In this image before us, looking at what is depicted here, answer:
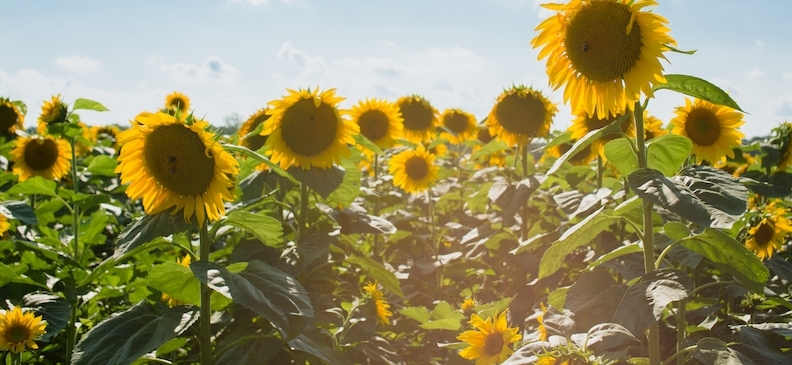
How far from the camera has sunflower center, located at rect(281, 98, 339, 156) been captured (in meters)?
2.99

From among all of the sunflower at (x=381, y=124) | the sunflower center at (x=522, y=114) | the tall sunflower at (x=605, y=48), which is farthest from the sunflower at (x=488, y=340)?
the sunflower at (x=381, y=124)

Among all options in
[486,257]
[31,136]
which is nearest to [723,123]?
[486,257]

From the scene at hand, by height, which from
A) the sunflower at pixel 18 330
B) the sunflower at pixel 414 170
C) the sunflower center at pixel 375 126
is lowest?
the sunflower at pixel 18 330

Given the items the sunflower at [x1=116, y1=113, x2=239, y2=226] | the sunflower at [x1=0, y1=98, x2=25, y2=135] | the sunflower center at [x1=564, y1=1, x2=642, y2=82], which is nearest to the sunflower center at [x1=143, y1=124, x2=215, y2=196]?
the sunflower at [x1=116, y1=113, x2=239, y2=226]

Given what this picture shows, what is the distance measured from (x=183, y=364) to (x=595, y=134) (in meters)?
2.60

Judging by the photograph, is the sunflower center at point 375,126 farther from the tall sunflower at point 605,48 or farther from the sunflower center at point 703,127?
the tall sunflower at point 605,48

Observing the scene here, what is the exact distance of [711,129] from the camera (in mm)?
2975

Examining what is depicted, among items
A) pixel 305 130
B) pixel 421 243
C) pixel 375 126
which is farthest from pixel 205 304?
pixel 421 243

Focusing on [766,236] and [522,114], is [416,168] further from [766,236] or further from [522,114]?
[766,236]

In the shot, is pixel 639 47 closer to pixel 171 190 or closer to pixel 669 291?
pixel 669 291

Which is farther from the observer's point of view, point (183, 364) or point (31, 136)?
point (31, 136)

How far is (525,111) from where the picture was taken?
395 cm

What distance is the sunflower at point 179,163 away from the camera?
2.19 m

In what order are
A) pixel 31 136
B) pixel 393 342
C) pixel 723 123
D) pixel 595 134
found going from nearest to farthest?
pixel 595 134 < pixel 723 123 < pixel 393 342 < pixel 31 136
